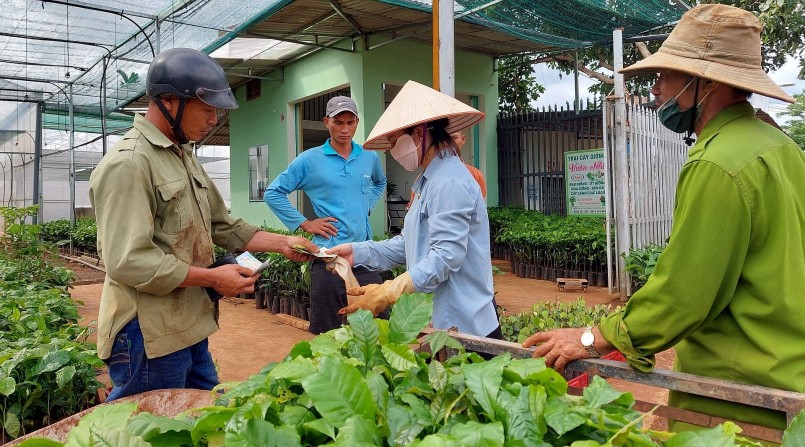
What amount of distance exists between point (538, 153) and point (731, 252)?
10606mm

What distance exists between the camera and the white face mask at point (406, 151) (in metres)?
2.66

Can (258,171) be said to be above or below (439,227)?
above

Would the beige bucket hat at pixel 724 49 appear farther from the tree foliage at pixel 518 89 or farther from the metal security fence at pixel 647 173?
the tree foliage at pixel 518 89

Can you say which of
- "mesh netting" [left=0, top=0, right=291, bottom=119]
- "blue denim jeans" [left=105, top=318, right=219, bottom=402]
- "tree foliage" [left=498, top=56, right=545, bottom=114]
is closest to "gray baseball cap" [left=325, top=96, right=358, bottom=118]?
"blue denim jeans" [left=105, top=318, right=219, bottom=402]

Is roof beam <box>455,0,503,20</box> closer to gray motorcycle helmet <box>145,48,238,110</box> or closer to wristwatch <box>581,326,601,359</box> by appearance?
gray motorcycle helmet <box>145,48,238,110</box>

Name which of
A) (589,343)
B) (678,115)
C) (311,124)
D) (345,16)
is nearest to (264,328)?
(345,16)

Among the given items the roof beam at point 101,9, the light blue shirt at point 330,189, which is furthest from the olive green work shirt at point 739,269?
the roof beam at point 101,9

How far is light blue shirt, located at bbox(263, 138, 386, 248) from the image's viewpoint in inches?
167

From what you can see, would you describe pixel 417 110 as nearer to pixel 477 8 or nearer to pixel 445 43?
pixel 445 43

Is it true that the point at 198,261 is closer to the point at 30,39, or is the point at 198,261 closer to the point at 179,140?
the point at 179,140

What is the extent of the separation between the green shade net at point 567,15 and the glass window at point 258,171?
5.33 m

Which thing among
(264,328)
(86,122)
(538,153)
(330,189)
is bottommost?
(264,328)

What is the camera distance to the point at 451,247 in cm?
237

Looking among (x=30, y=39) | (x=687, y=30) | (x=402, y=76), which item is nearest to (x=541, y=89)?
(x=402, y=76)
